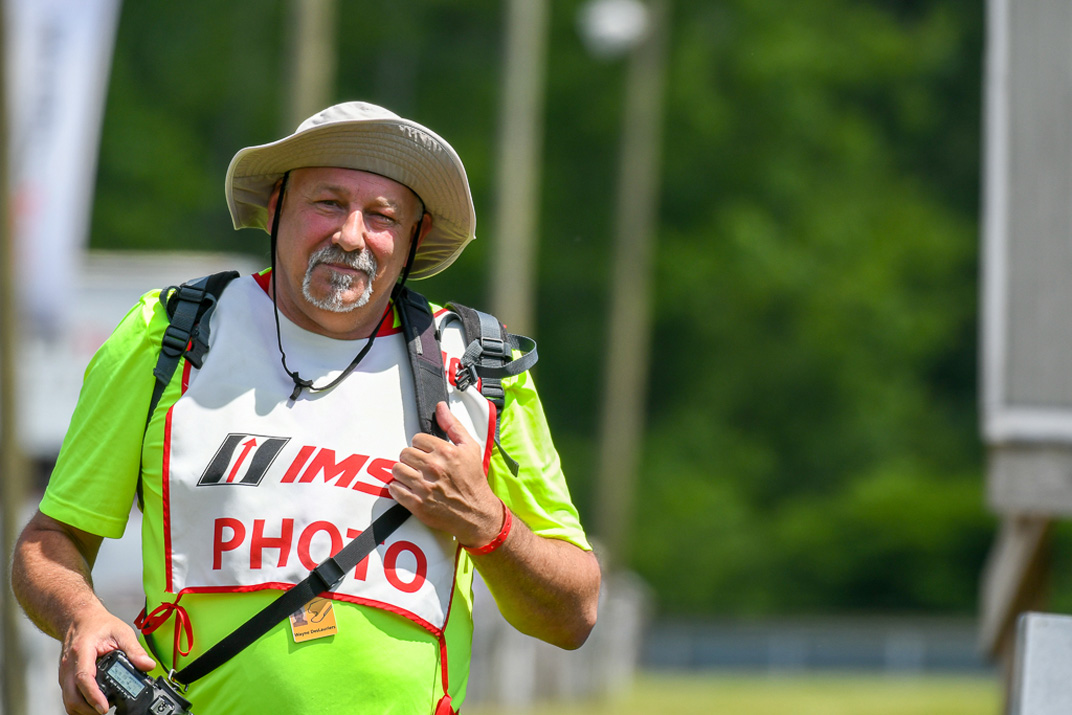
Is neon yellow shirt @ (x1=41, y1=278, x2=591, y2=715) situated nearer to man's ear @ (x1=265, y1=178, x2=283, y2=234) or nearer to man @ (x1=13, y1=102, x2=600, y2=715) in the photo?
man @ (x1=13, y1=102, x2=600, y2=715)

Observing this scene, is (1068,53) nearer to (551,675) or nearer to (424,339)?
(424,339)

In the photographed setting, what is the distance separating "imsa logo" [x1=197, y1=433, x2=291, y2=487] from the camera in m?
2.89

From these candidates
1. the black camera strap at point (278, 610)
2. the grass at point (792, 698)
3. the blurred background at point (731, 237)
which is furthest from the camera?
the blurred background at point (731, 237)

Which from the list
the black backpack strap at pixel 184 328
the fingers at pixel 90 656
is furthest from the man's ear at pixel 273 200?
the fingers at pixel 90 656

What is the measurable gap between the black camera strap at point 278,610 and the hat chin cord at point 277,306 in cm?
32

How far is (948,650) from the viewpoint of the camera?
86.6 feet

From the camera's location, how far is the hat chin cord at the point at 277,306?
3.02 meters

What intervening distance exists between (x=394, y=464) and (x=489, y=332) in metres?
0.38

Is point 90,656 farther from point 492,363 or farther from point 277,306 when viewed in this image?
point 492,363

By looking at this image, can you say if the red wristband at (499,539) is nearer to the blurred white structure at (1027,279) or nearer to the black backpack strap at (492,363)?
the black backpack strap at (492,363)

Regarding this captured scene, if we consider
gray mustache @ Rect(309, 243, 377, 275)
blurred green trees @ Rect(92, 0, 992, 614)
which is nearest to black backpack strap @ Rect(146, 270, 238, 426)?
gray mustache @ Rect(309, 243, 377, 275)

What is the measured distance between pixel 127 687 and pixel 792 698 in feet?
50.5

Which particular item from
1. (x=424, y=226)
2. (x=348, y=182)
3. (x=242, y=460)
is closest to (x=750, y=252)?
(x=424, y=226)

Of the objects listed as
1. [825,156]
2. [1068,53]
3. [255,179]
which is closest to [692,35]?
[825,156]
